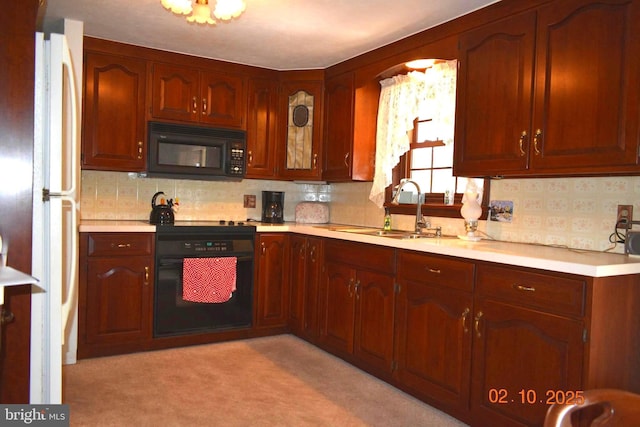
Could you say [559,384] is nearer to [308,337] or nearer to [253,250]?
[308,337]

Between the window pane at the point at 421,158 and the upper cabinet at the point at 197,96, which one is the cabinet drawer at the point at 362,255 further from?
the upper cabinet at the point at 197,96

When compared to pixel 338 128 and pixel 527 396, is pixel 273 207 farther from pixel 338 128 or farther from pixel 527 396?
pixel 527 396

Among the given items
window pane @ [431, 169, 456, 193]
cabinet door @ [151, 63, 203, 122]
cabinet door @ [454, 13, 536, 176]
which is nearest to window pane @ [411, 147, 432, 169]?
window pane @ [431, 169, 456, 193]

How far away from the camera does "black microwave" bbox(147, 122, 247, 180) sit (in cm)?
350

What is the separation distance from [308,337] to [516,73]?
89.6 inches

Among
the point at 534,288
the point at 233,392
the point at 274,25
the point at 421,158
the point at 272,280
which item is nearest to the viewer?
the point at 534,288

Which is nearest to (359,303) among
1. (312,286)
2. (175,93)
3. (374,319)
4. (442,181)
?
(374,319)

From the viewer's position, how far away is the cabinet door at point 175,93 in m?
3.54

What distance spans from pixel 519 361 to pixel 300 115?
2.65 m

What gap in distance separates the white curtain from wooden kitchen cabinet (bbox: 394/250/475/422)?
3.29 feet

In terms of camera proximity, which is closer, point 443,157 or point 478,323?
point 478,323

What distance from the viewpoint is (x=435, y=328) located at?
2.44m

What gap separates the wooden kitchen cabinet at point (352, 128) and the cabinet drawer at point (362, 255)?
26.9 inches

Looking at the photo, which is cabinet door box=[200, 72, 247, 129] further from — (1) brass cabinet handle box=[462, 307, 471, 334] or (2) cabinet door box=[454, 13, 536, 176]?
(1) brass cabinet handle box=[462, 307, 471, 334]
